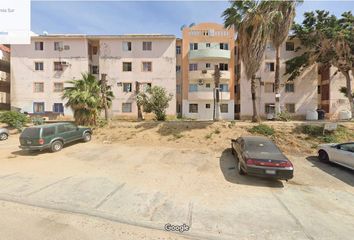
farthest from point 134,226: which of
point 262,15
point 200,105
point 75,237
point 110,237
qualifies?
point 200,105

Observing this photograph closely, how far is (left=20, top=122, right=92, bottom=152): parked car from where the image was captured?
12.1 meters

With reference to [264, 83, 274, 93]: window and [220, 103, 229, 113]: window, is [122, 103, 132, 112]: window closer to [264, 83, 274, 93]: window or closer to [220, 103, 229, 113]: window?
[220, 103, 229, 113]: window

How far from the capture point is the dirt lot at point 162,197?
4.66 metres

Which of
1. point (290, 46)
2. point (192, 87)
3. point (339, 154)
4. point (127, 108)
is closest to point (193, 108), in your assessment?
point (192, 87)

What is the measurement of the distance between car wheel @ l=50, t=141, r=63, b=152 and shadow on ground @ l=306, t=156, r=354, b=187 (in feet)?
50.7

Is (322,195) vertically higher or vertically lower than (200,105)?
lower

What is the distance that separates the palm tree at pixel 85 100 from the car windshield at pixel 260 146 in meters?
13.8

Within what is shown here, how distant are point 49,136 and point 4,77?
24.5m

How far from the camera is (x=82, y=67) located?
2884cm

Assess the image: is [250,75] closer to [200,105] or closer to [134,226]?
[200,105]

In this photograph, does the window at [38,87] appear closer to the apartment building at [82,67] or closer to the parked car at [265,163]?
the apartment building at [82,67]

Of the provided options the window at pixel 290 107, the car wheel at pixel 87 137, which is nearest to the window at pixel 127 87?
the car wheel at pixel 87 137

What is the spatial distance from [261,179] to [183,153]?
5251 mm

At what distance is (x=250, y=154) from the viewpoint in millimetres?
8477
